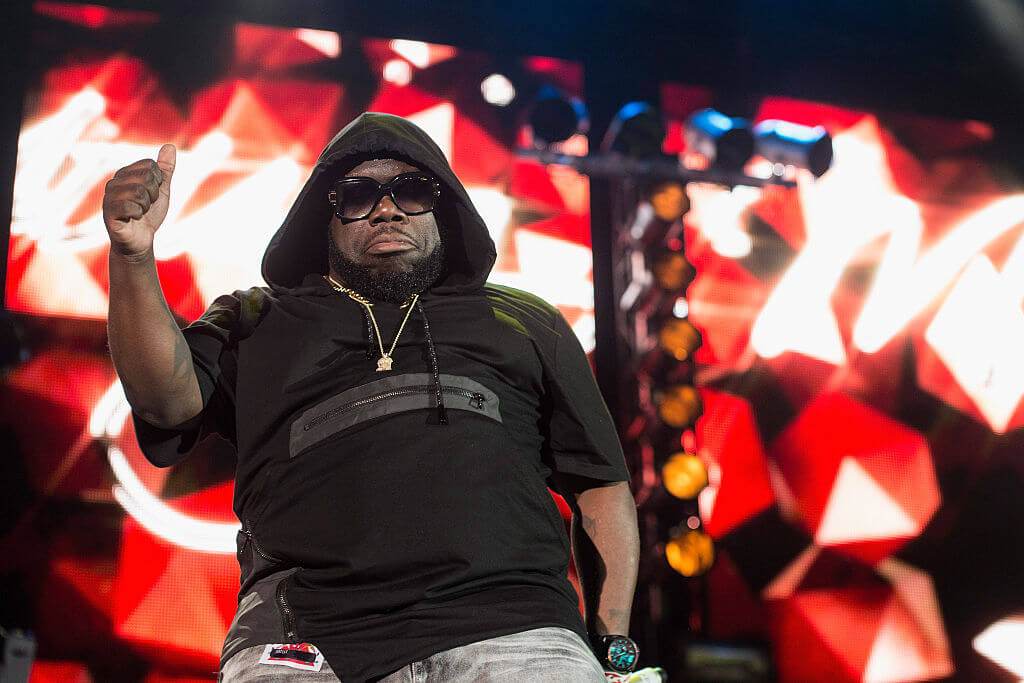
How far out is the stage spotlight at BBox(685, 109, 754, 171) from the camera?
150 inches

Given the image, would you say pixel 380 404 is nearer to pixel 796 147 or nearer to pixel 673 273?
pixel 673 273

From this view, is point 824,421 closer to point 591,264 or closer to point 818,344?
point 818,344

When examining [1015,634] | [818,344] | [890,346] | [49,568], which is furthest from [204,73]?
[1015,634]

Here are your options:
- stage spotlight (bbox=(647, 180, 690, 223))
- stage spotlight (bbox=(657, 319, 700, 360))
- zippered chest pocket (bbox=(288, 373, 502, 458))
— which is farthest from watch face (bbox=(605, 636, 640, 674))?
stage spotlight (bbox=(647, 180, 690, 223))

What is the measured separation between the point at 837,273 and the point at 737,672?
1957 mm

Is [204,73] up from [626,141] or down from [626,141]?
up

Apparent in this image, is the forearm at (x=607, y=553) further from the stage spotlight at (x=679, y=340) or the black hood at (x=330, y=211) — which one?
the stage spotlight at (x=679, y=340)

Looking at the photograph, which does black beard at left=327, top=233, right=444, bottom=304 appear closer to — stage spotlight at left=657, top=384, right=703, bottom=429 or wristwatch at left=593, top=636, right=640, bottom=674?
wristwatch at left=593, top=636, right=640, bottom=674

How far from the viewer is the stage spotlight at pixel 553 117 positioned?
12.1 feet

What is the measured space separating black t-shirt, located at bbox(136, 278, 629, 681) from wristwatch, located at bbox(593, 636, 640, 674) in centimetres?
15

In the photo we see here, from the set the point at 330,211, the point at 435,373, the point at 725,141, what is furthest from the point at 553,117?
the point at 435,373

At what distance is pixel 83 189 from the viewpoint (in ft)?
12.3

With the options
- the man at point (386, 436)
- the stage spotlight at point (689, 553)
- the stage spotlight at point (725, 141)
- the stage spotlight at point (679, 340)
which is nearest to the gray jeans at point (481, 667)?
the man at point (386, 436)

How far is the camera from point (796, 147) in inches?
154
